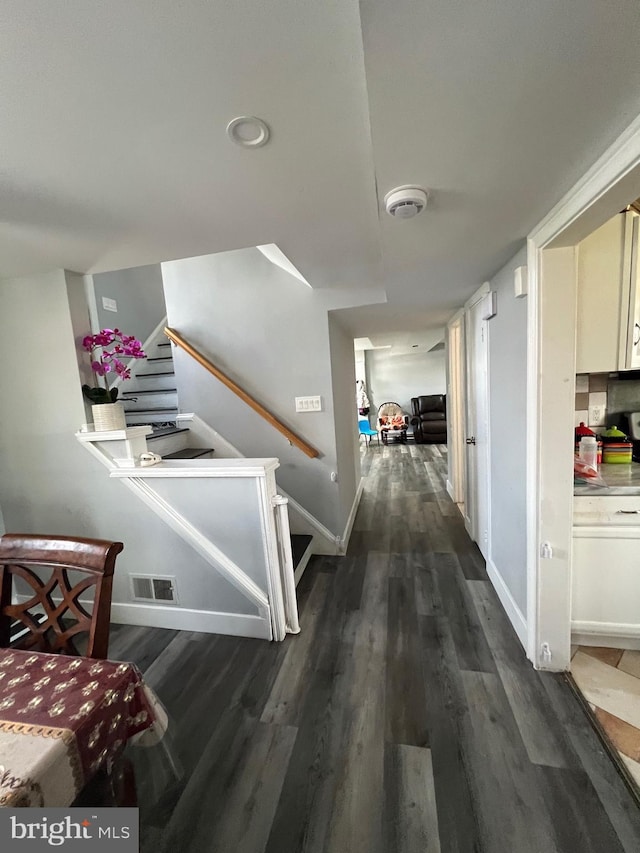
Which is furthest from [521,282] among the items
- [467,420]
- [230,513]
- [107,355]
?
[107,355]

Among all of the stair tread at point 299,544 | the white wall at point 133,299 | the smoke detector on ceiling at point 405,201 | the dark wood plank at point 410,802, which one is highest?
the white wall at point 133,299

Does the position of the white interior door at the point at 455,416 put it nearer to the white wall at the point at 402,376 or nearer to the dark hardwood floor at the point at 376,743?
the dark hardwood floor at the point at 376,743

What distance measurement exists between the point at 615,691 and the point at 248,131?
102 inches

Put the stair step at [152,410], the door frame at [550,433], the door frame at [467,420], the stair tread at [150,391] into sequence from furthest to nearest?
the stair tread at [150,391], the stair step at [152,410], the door frame at [467,420], the door frame at [550,433]

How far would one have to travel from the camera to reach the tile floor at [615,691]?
126cm

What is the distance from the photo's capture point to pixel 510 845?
39.5 inches

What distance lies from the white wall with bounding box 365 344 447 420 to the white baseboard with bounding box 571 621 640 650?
6.30 metres

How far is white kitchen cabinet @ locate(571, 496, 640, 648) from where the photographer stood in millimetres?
1555

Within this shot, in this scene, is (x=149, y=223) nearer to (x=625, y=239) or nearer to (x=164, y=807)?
(x=625, y=239)

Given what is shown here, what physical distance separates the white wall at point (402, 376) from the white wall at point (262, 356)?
510 centimetres

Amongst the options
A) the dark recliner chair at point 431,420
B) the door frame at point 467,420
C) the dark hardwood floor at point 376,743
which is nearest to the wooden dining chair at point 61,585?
the dark hardwood floor at point 376,743

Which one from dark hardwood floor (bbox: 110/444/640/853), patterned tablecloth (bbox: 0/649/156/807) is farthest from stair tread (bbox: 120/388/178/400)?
patterned tablecloth (bbox: 0/649/156/807)

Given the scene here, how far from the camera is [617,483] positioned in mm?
1582

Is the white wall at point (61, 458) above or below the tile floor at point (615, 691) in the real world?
above
